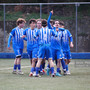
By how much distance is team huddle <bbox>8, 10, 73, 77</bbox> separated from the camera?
40.3 feet

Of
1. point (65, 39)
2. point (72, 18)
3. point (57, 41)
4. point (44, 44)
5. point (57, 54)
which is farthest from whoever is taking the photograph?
point (72, 18)

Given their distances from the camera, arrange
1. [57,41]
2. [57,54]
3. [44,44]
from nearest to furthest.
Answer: [44,44] < [57,54] < [57,41]

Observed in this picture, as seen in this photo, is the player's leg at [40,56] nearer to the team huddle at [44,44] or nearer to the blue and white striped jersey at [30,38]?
the team huddle at [44,44]

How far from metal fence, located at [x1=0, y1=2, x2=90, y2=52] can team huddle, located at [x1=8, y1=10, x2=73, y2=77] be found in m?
7.58

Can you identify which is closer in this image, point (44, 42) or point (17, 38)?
point (44, 42)

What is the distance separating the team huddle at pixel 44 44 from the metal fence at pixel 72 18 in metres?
7.58

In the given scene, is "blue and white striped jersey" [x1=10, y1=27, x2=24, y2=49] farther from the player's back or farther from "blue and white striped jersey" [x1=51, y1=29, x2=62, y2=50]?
the player's back

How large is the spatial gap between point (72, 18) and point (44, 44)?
930cm

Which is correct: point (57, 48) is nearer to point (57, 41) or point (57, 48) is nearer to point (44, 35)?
point (57, 41)

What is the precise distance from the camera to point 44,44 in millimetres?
12258

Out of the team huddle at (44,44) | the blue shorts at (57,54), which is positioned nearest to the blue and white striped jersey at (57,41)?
the team huddle at (44,44)

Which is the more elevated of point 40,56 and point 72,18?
point 72,18

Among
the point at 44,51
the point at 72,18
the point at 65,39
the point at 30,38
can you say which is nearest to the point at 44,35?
the point at 44,51

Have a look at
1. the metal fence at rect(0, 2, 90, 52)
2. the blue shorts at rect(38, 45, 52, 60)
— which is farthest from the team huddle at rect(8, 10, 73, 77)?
the metal fence at rect(0, 2, 90, 52)
